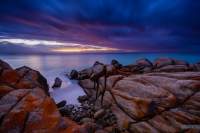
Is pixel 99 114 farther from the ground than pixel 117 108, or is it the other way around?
pixel 117 108

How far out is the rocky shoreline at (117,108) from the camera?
6.98 m

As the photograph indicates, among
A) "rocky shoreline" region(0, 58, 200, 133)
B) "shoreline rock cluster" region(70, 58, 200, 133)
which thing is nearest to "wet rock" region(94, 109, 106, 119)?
"rocky shoreline" region(0, 58, 200, 133)

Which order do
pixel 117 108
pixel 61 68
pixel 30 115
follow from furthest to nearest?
1. pixel 61 68
2. pixel 117 108
3. pixel 30 115

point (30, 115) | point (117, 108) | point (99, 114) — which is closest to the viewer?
point (30, 115)

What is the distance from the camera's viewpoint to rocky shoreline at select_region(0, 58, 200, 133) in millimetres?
6977

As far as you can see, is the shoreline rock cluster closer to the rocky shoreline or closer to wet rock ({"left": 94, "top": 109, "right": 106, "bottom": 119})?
the rocky shoreline

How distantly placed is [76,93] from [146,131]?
1031cm

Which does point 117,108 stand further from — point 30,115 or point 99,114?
point 30,115

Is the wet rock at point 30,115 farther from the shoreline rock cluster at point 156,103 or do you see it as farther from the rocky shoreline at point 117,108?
the shoreline rock cluster at point 156,103

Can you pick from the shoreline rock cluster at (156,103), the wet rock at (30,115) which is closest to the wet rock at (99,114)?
the shoreline rock cluster at (156,103)

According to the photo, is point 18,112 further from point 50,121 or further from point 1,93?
point 1,93

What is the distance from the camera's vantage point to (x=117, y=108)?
10.9m

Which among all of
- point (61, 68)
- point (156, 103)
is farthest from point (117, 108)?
point (61, 68)

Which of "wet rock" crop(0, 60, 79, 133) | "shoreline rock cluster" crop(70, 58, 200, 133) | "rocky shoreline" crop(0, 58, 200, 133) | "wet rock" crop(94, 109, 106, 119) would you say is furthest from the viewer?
"wet rock" crop(94, 109, 106, 119)
